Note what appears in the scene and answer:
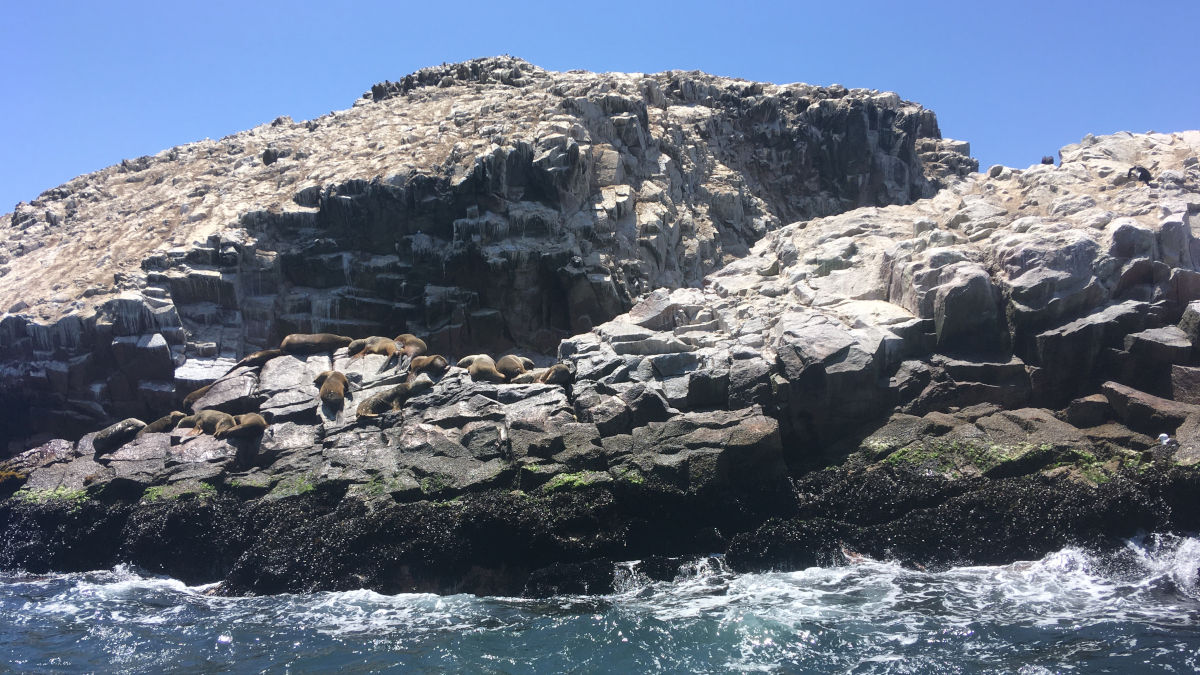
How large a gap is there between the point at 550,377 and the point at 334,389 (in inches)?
204

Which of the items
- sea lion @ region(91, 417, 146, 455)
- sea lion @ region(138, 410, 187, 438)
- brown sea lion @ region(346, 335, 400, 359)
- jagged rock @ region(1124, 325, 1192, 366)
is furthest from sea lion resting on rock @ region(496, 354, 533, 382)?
jagged rock @ region(1124, 325, 1192, 366)

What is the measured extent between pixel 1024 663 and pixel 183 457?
17113 millimetres

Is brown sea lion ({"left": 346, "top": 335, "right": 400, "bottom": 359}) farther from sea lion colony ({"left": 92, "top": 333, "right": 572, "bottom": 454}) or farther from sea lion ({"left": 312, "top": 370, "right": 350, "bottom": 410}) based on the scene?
sea lion ({"left": 312, "top": 370, "right": 350, "bottom": 410})

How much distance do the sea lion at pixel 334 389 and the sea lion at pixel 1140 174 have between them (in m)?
20.2

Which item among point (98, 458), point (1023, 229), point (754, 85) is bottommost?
point (98, 458)

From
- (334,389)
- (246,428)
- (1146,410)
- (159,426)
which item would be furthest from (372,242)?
(1146,410)

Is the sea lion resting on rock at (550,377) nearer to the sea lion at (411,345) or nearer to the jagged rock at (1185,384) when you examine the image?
the sea lion at (411,345)

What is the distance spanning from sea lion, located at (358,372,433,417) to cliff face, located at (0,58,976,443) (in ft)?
17.8

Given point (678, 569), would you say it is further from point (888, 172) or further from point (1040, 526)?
point (888, 172)

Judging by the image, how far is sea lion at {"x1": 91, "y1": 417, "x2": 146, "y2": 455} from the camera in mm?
20141

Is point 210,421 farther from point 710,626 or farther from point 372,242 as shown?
point 710,626

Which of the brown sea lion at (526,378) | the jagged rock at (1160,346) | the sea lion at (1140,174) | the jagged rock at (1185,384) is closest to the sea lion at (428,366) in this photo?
the brown sea lion at (526,378)

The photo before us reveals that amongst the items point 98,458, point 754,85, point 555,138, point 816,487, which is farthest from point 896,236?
point 98,458

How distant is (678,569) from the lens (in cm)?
1509
